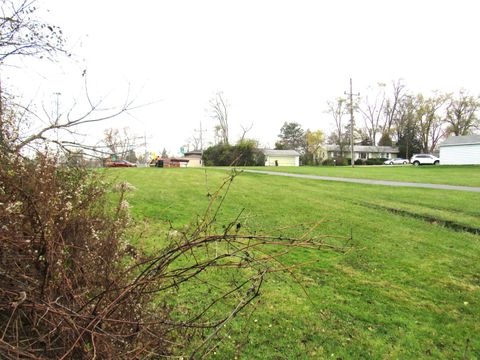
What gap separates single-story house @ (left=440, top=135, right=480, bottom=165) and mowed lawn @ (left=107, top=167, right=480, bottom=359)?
121 ft

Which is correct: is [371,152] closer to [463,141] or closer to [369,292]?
[463,141]

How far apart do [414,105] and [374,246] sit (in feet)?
210

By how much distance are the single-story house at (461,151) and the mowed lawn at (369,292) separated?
121ft

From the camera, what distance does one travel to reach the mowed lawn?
3311 millimetres

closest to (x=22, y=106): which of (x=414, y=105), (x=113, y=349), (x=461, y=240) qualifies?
(x=113, y=349)

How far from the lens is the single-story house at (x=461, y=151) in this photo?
127ft

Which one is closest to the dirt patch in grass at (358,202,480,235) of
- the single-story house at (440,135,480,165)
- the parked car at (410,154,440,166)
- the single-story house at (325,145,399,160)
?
the single-story house at (440,135,480,165)

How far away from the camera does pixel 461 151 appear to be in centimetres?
4034

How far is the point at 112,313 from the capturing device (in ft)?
5.87

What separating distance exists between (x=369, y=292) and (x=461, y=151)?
44.7 meters

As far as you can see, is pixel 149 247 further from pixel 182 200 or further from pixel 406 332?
pixel 182 200

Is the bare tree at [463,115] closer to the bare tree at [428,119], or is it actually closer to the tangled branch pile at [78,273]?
the bare tree at [428,119]

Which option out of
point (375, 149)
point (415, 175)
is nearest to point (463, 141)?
point (415, 175)

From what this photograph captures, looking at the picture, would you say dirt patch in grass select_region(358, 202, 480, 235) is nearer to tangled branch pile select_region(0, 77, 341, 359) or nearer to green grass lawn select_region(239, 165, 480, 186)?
tangled branch pile select_region(0, 77, 341, 359)
